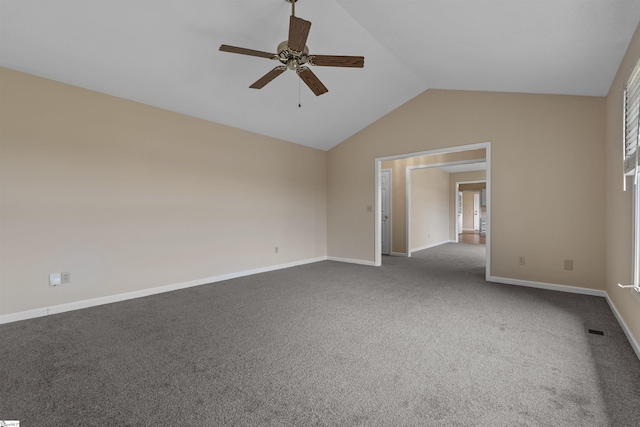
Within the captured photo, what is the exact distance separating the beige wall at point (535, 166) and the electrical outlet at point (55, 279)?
5.18m

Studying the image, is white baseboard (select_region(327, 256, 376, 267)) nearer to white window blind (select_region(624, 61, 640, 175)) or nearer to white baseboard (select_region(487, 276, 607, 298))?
white baseboard (select_region(487, 276, 607, 298))

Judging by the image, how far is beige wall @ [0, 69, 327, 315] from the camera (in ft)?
9.61

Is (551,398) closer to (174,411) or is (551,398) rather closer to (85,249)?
(174,411)

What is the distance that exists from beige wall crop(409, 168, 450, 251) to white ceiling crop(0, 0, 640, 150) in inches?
164

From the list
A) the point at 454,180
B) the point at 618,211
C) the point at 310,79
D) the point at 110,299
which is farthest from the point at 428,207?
the point at 110,299

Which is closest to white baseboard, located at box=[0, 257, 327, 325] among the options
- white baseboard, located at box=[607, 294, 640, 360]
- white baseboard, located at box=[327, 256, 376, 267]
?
white baseboard, located at box=[327, 256, 376, 267]

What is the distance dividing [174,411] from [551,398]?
2.05 m

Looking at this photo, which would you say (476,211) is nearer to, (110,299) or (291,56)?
(291,56)

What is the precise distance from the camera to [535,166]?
4.07m

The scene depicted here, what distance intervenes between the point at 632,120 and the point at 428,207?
6631 mm

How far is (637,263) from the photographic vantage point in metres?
2.20

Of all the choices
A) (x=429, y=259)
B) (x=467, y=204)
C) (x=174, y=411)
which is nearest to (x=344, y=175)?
(x=429, y=259)

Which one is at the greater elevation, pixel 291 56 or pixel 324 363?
pixel 291 56

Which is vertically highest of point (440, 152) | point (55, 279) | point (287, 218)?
point (440, 152)
